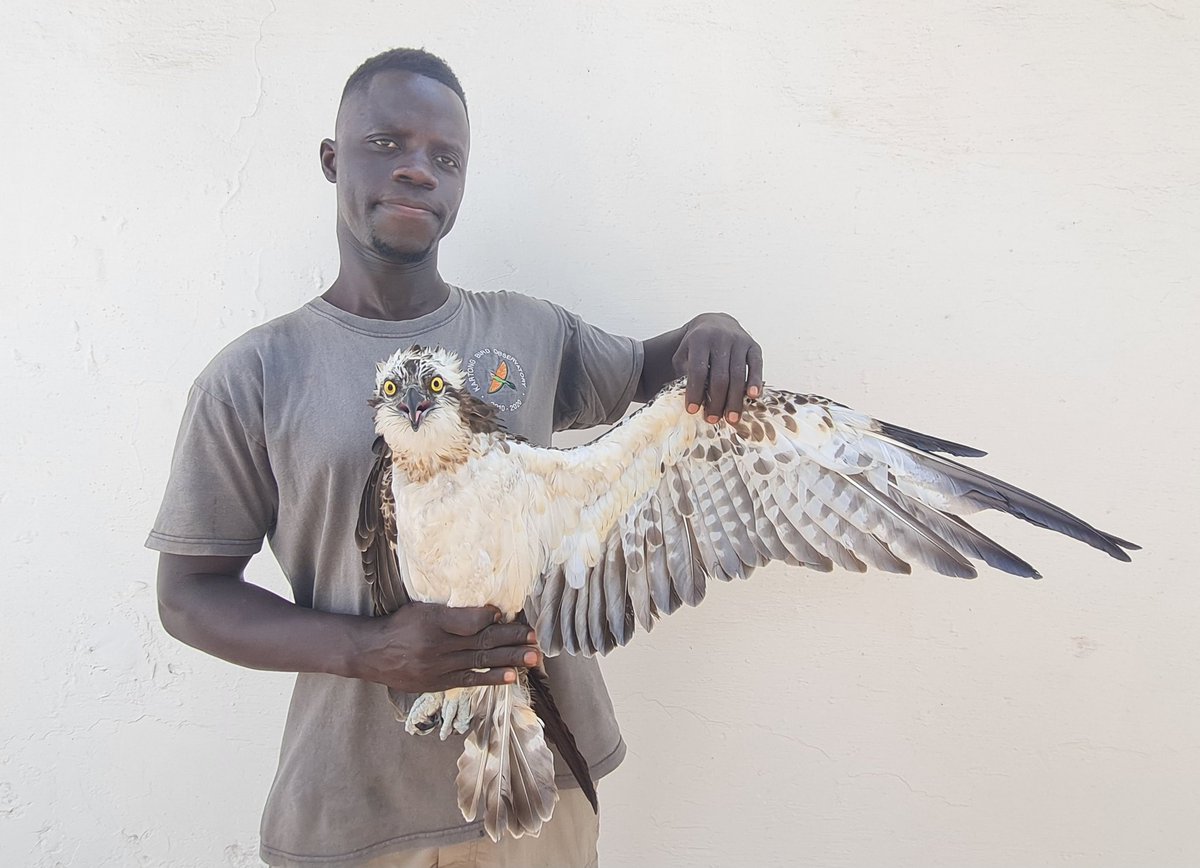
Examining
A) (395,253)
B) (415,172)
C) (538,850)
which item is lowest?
(538,850)

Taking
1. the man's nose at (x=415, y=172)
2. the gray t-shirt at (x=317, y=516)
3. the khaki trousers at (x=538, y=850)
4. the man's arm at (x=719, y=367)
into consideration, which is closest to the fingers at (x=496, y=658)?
the gray t-shirt at (x=317, y=516)

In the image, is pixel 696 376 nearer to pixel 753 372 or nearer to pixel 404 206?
pixel 753 372

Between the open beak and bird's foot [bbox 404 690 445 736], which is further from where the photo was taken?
bird's foot [bbox 404 690 445 736]

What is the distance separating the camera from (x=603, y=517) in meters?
1.51

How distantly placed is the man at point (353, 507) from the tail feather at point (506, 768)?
8 cm

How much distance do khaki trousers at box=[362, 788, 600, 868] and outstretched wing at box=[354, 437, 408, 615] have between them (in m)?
0.50

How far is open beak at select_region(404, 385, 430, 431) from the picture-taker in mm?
1313

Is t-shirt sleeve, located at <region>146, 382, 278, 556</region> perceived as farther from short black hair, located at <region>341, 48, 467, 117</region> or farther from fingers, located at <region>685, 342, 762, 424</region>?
fingers, located at <region>685, 342, 762, 424</region>

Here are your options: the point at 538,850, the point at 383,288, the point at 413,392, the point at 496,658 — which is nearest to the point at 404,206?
the point at 383,288

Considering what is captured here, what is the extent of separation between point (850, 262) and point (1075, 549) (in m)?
1.01

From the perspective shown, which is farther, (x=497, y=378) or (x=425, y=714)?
(x=497, y=378)

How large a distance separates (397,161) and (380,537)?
74 cm

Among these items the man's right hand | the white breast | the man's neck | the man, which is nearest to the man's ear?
the man

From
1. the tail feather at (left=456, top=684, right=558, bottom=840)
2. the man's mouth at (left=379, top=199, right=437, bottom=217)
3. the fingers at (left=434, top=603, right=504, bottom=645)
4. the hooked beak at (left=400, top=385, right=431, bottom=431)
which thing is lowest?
the tail feather at (left=456, top=684, right=558, bottom=840)
